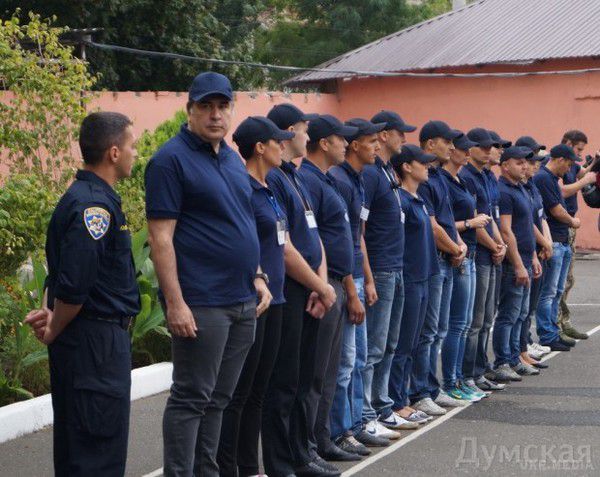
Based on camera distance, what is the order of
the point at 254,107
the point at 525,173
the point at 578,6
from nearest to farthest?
the point at 525,173 → the point at 254,107 → the point at 578,6

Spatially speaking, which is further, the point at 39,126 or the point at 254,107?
the point at 254,107

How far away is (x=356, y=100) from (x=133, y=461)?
2031 cm

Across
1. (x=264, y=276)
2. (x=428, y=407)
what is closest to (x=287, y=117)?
(x=264, y=276)

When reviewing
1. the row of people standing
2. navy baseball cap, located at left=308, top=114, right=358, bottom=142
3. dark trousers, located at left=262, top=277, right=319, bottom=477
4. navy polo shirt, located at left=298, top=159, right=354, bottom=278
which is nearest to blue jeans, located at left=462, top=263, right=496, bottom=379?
the row of people standing

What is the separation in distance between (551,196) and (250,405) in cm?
624

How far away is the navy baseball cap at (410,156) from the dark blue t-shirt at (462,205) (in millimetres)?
952

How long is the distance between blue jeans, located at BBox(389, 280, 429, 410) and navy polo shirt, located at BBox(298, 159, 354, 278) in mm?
1252

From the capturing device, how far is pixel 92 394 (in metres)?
5.32

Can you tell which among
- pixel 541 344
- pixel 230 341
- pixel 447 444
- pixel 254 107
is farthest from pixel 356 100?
pixel 230 341

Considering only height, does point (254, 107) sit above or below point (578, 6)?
below

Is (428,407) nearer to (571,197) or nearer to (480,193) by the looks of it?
(480,193)

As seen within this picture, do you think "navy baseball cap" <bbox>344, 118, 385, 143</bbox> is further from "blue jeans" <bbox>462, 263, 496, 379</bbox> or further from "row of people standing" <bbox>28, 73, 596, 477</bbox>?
"blue jeans" <bbox>462, 263, 496, 379</bbox>

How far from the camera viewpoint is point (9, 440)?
27.2 ft

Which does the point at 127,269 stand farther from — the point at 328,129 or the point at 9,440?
the point at 9,440
